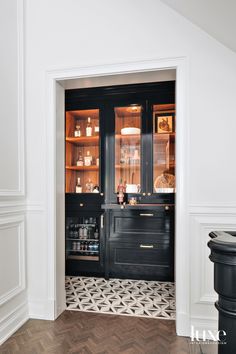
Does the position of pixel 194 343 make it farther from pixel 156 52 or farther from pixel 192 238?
pixel 156 52

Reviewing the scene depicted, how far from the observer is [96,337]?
2.10 m

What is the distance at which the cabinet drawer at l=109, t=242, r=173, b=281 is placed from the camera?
329 cm

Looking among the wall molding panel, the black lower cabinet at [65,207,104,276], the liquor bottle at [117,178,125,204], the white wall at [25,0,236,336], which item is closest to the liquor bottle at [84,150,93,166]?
the liquor bottle at [117,178,125,204]

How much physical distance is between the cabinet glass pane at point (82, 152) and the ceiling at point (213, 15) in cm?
191

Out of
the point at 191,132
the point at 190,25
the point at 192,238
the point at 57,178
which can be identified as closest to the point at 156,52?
the point at 190,25

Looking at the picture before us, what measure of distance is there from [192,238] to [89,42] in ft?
6.75

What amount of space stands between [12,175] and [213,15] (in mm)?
2120

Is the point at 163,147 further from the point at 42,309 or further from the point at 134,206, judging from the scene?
the point at 42,309

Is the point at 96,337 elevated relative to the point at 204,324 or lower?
lower

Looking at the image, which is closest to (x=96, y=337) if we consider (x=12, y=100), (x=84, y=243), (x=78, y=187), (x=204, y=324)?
(x=204, y=324)

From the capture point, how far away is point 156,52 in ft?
7.27

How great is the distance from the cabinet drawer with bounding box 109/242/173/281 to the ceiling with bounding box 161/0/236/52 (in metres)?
2.42

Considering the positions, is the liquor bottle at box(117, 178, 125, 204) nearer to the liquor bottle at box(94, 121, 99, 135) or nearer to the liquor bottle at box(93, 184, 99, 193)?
the liquor bottle at box(93, 184, 99, 193)

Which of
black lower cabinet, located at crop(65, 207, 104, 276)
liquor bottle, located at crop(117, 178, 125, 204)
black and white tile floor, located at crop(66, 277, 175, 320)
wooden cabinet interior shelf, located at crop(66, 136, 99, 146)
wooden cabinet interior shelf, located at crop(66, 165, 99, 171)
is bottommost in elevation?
black and white tile floor, located at crop(66, 277, 175, 320)
